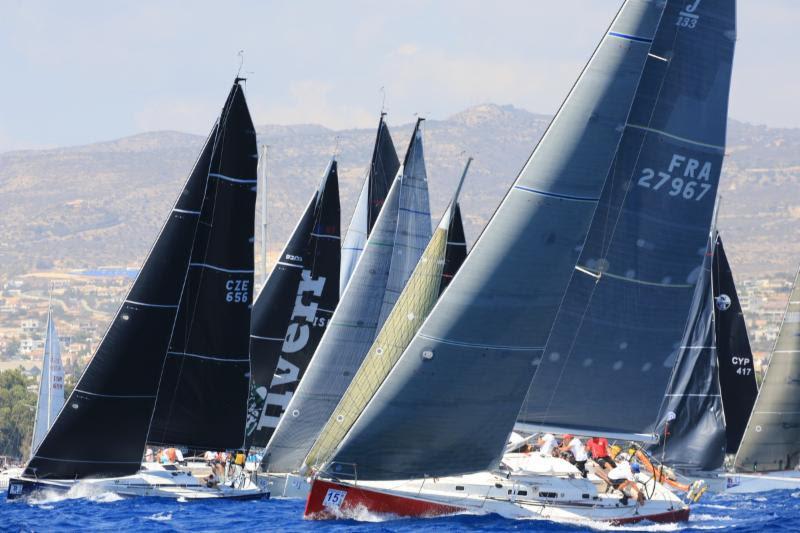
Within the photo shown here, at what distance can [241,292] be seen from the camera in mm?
28328

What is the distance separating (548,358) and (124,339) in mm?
8046

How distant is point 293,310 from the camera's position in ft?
108

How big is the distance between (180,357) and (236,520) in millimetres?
4161

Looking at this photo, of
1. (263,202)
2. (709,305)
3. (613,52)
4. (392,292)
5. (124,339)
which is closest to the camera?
(613,52)

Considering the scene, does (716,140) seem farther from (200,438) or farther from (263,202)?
(263,202)

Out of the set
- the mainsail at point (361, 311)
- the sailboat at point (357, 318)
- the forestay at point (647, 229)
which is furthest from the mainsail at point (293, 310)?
the forestay at point (647, 229)

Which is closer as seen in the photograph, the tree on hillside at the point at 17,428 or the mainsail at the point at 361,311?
the mainsail at the point at 361,311

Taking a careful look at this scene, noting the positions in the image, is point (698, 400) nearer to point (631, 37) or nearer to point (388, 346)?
point (388, 346)

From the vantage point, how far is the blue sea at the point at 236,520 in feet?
73.9

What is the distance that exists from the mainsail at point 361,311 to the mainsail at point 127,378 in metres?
3.42

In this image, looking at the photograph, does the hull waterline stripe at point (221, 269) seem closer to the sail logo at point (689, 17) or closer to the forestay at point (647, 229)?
the forestay at point (647, 229)

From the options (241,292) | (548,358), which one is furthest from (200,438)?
(548,358)

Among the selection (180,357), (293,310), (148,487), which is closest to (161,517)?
(148,487)

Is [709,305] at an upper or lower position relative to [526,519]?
upper
